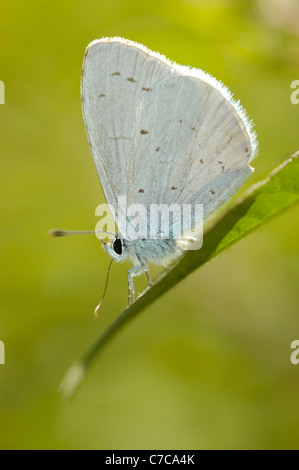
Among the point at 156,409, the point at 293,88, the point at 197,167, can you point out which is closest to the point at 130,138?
the point at 197,167

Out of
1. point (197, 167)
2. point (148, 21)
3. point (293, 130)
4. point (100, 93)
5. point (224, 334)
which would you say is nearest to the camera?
point (100, 93)

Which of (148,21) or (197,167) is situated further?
(148,21)

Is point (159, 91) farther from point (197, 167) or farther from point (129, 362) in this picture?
point (129, 362)

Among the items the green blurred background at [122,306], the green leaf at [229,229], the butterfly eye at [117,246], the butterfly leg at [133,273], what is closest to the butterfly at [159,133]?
the butterfly eye at [117,246]

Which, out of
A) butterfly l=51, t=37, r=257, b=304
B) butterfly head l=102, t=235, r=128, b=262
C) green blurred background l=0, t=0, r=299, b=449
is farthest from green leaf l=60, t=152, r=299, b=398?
green blurred background l=0, t=0, r=299, b=449

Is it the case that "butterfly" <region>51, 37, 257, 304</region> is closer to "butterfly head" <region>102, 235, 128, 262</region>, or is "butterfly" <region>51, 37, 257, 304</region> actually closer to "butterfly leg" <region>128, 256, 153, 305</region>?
"butterfly head" <region>102, 235, 128, 262</region>

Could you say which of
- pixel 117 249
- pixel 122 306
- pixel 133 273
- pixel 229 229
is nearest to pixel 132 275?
pixel 133 273

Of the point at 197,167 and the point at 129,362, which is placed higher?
the point at 197,167
